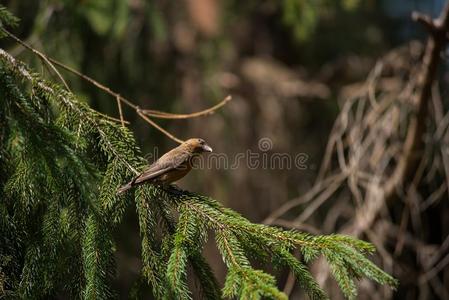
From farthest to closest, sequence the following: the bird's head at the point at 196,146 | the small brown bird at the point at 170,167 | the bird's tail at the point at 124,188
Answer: the bird's head at the point at 196,146 < the small brown bird at the point at 170,167 < the bird's tail at the point at 124,188

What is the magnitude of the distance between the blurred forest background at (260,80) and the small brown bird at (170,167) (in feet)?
3.16

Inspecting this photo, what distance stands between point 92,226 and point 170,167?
72 centimetres

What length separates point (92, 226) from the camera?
193 cm

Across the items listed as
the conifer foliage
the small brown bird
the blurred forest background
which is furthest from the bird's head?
the blurred forest background

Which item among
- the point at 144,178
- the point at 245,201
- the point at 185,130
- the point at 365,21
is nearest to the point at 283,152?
the point at 245,201

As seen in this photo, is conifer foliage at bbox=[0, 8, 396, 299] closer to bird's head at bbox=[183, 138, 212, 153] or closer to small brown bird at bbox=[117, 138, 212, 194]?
small brown bird at bbox=[117, 138, 212, 194]

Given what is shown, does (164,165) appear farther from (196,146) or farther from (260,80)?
(260,80)

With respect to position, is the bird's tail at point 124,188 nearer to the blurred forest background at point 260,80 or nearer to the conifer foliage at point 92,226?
the conifer foliage at point 92,226

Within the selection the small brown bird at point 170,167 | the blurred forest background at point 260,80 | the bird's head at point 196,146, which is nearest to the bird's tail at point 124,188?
the small brown bird at point 170,167

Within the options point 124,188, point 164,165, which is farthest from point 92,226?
point 164,165

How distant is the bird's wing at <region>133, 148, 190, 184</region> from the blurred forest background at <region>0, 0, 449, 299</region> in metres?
1.06

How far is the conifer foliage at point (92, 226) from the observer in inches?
71.5

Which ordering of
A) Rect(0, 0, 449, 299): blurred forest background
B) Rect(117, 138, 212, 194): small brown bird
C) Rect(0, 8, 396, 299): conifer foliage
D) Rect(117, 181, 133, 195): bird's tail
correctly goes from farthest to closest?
1. Rect(0, 0, 449, 299): blurred forest background
2. Rect(117, 138, 212, 194): small brown bird
3. Rect(117, 181, 133, 195): bird's tail
4. Rect(0, 8, 396, 299): conifer foliage

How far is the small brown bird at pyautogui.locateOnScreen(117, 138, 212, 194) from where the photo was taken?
219 centimetres
